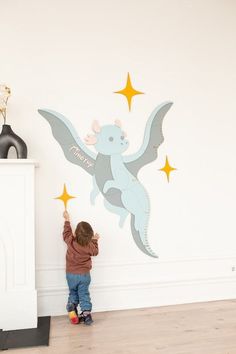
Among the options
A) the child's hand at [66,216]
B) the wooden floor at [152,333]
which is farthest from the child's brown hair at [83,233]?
the wooden floor at [152,333]

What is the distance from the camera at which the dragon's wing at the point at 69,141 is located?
299cm

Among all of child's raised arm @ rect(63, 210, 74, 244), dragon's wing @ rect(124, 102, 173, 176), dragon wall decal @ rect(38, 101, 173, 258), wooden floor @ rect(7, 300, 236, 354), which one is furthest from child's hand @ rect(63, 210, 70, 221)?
wooden floor @ rect(7, 300, 236, 354)

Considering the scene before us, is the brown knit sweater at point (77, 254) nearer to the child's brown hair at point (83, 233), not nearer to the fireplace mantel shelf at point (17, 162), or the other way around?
the child's brown hair at point (83, 233)

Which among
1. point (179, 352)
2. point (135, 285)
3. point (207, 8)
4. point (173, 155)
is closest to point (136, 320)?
point (135, 285)

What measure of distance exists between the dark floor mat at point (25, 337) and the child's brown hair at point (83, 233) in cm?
66

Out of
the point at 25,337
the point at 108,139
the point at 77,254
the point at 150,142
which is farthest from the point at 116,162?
the point at 25,337

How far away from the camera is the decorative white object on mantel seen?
2.62 m

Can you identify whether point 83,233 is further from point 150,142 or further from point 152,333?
point 150,142

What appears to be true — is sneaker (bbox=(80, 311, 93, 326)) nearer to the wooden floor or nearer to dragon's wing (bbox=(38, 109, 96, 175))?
the wooden floor

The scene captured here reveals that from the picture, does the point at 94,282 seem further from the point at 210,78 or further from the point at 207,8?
the point at 207,8

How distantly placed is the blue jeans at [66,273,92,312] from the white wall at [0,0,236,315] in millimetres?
134

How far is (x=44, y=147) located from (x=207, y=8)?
200cm

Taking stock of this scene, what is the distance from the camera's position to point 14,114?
2932mm

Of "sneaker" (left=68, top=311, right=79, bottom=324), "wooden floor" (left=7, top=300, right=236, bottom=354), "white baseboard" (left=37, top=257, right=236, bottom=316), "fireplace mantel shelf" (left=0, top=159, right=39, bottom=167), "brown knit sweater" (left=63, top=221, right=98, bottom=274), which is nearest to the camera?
"wooden floor" (left=7, top=300, right=236, bottom=354)
